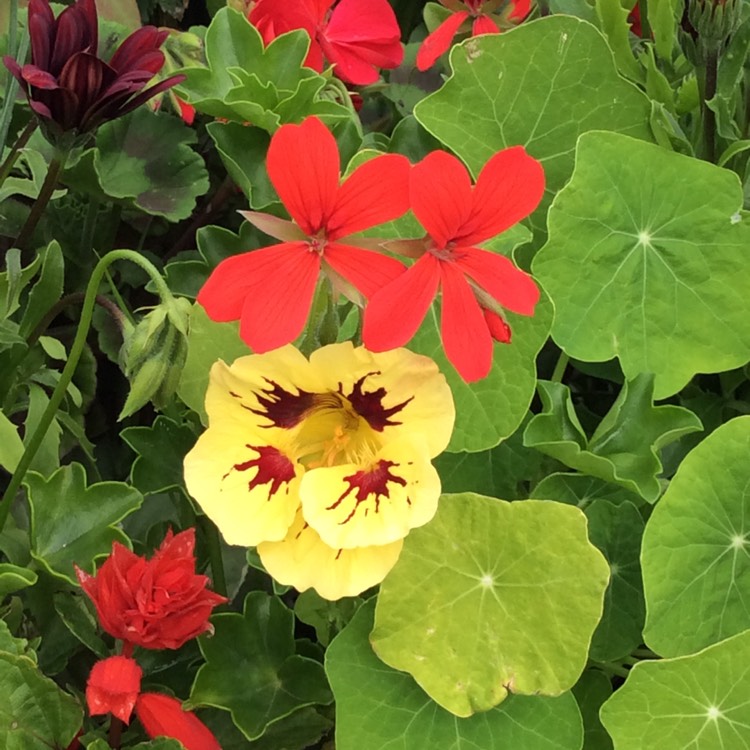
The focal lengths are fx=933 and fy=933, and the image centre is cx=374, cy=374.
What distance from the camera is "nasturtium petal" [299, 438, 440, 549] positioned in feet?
1.59

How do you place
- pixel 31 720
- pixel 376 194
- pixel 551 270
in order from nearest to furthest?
pixel 376 194 < pixel 31 720 < pixel 551 270

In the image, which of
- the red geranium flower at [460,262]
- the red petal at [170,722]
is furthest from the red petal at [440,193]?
the red petal at [170,722]

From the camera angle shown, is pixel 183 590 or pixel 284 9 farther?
pixel 284 9

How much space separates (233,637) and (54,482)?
0.16m

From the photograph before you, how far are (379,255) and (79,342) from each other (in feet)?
0.63

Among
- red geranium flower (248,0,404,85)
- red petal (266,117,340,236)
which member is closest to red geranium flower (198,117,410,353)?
red petal (266,117,340,236)

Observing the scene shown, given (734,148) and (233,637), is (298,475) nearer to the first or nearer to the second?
(233,637)

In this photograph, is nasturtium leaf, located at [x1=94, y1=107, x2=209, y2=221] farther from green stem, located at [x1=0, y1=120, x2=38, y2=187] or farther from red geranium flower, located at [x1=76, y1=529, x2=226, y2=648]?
red geranium flower, located at [x1=76, y1=529, x2=226, y2=648]

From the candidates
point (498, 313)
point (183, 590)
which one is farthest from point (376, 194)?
point (183, 590)

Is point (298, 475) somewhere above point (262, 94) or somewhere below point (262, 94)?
below

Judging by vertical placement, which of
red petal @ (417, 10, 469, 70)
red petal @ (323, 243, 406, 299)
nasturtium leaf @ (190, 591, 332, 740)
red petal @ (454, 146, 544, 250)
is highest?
red petal @ (454, 146, 544, 250)

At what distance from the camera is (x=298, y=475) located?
1.69 feet

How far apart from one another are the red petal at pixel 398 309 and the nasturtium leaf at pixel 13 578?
271 millimetres

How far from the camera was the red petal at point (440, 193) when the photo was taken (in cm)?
44
